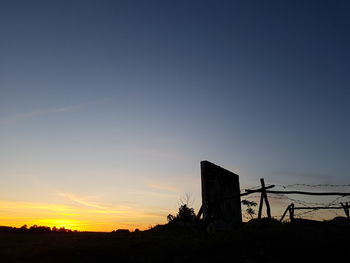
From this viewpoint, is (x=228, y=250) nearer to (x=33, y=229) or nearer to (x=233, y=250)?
(x=233, y=250)

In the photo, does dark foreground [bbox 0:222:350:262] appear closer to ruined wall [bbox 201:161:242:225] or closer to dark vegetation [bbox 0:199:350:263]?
dark vegetation [bbox 0:199:350:263]

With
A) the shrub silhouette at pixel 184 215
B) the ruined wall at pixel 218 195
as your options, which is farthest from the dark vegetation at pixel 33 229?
the ruined wall at pixel 218 195

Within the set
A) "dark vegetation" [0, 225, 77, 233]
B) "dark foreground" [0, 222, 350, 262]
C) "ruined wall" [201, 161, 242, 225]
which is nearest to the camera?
"dark foreground" [0, 222, 350, 262]

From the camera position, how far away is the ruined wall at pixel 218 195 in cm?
1781

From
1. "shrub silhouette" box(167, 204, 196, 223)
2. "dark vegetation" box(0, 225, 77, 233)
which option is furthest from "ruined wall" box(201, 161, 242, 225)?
"dark vegetation" box(0, 225, 77, 233)

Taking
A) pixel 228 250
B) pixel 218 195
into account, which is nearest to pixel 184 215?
pixel 218 195

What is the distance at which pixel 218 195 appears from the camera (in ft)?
60.8

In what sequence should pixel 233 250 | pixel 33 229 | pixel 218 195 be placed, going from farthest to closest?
pixel 33 229 → pixel 218 195 → pixel 233 250

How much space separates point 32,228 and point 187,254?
2026 centimetres

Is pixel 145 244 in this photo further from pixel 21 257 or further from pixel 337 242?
pixel 337 242

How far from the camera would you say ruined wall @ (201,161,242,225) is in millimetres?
17812

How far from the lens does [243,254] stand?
9.22 metres

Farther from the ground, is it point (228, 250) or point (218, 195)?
point (218, 195)

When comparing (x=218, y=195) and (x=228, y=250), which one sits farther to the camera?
(x=218, y=195)
